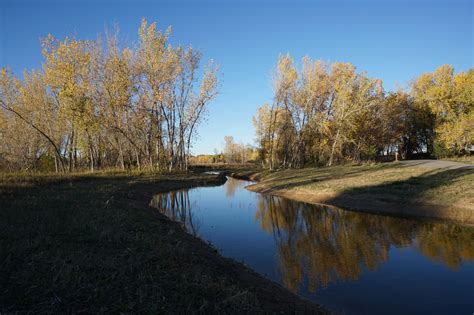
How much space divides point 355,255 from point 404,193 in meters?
10.9

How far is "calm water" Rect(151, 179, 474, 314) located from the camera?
7234 millimetres

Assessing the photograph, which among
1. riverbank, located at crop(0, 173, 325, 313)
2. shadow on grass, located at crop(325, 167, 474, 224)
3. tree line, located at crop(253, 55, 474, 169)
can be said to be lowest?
shadow on grass, located at crop(325, 167, 474, 224)

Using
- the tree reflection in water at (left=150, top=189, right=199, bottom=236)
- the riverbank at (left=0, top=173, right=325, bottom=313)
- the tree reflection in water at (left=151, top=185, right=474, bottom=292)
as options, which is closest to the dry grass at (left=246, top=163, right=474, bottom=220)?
the tree reflection in water at (left=151, top=185, right=474, bottom=292)

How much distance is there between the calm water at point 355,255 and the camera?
23.7 feet

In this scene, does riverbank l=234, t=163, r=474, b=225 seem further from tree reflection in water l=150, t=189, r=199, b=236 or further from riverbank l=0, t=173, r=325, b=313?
riverbank l=0, t=173, r=325, b=313

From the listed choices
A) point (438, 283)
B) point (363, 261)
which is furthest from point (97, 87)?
point (438, 283)

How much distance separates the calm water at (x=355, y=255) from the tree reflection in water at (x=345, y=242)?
3 centimetres

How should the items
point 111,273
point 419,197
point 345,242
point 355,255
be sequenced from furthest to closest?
point 419,197 → point 345,242 → point 355,255 → point 111,273

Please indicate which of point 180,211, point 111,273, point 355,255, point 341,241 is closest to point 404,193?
point 341,241

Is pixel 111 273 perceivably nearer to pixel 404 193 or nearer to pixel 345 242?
pixel 345 242

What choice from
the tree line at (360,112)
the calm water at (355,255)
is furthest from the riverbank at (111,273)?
the tree line at (360,112)

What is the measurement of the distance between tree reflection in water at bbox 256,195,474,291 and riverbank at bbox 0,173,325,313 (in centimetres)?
218

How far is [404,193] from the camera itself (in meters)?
18.9

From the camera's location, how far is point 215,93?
136 ft
